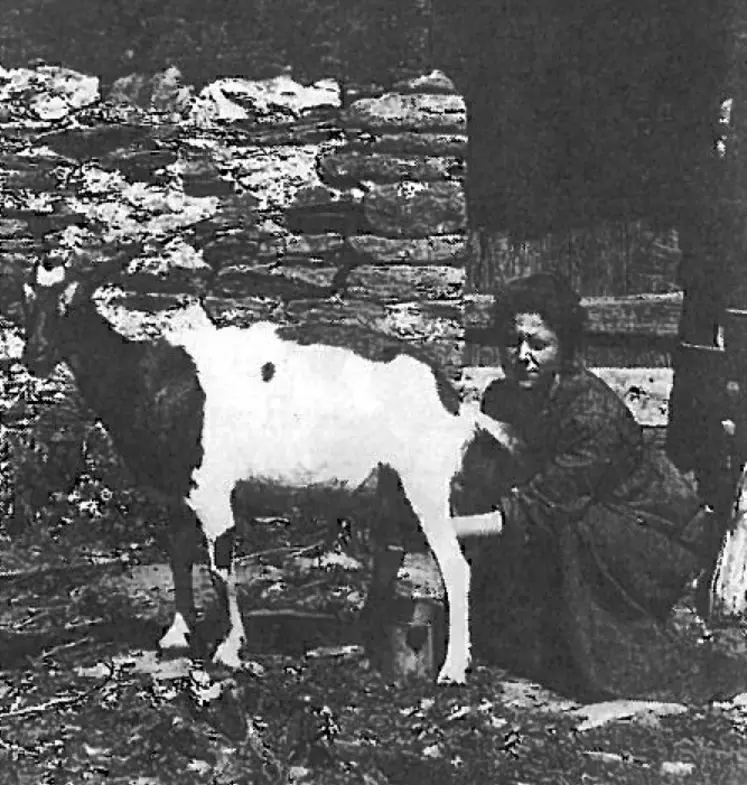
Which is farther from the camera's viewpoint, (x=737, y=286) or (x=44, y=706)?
(x=44, y=706)

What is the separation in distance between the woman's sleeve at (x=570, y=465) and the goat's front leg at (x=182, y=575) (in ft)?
2.16

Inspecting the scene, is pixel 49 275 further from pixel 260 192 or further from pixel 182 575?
pixel 182 575

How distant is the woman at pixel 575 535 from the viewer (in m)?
2.38

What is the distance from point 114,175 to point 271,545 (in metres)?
0.83

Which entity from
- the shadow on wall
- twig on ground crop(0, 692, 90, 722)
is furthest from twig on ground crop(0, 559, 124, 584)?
the shadow on wall

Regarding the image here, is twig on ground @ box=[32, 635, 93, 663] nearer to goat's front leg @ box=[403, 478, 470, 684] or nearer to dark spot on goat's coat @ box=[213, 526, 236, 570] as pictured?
dark spot on goat's coat @ box=[213, 526, 236, 570]

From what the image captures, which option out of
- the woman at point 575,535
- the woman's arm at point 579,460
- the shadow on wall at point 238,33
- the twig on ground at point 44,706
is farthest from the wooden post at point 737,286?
the twig on ground at point 44,706

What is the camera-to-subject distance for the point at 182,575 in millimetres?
2414

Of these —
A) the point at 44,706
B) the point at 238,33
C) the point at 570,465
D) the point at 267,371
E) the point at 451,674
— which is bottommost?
the point at 44,706

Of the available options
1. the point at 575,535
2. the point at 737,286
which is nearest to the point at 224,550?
the point at 575,535

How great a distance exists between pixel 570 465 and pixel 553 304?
13.3 inches

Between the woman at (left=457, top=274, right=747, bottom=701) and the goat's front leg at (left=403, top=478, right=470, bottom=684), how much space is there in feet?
0.08

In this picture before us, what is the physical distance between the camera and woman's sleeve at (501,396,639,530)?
2389mm

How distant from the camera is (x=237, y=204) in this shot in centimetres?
237
